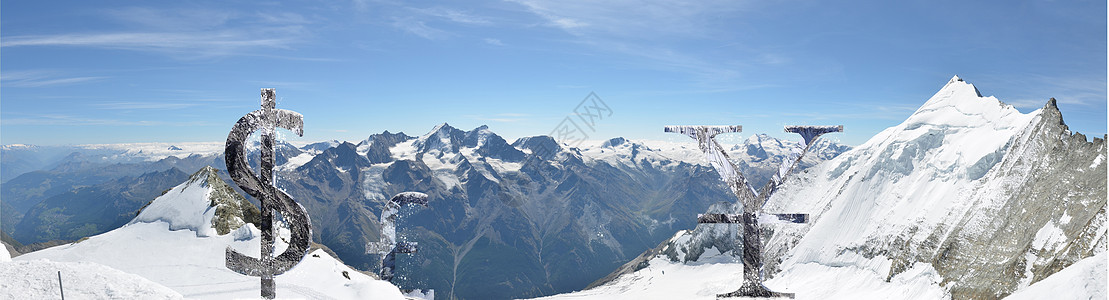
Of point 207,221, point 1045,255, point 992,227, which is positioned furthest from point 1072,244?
point 207,221

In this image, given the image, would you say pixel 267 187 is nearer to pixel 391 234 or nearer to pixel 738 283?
pixel 391 234

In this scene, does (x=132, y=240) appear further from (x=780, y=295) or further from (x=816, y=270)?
(x=816, y=270)

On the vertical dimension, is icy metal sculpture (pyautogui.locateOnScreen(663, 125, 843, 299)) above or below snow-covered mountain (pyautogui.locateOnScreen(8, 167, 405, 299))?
above

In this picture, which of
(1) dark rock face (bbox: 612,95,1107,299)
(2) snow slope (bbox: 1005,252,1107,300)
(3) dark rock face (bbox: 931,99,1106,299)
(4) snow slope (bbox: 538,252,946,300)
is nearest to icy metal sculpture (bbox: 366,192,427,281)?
(1) dark rock face (bbox: 612,95,1107,299)

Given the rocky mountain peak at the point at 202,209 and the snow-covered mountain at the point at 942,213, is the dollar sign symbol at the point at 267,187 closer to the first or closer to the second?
the rocky mountain peak at the point at 202,209

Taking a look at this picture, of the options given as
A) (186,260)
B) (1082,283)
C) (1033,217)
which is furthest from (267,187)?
(1033,217)

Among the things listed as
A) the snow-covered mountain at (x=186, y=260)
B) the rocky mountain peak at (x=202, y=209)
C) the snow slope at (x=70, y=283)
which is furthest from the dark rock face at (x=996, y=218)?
the rocky mountain peak at (x=202, y=209)

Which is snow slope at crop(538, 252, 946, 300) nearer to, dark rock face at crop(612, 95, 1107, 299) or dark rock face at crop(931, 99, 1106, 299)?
dark rock face at crop(612, 95, 1107, 299)

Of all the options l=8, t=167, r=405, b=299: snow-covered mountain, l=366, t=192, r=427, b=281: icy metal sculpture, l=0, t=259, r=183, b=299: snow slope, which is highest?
l=366, t=192, r=427, b=281: icy metal sculpture
